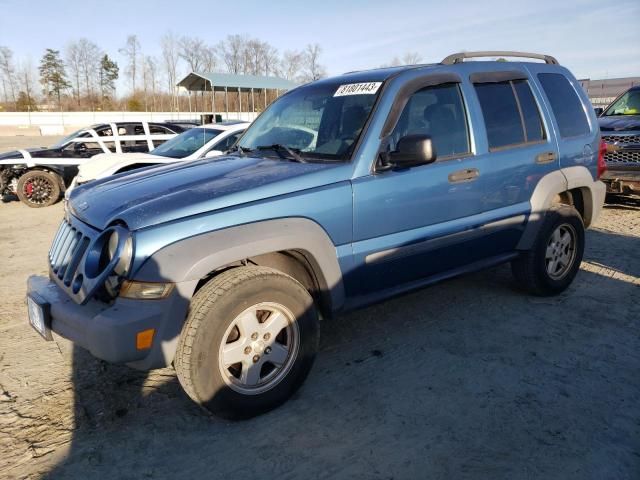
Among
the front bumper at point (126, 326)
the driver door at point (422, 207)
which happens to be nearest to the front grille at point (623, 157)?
the driver door at point (422, 207)

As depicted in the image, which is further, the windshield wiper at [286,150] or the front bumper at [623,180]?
the front bumper at [623,180]

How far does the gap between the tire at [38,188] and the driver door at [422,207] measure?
8908 mm

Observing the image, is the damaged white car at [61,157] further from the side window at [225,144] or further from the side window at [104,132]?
the side window at [225,144]

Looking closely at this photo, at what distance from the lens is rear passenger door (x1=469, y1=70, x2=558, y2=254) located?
367 centimetres

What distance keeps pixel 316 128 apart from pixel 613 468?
2.68 m

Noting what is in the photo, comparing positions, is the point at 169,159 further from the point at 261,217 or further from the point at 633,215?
the point at 633,215

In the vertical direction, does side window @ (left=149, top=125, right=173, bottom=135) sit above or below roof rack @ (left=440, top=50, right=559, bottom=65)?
below

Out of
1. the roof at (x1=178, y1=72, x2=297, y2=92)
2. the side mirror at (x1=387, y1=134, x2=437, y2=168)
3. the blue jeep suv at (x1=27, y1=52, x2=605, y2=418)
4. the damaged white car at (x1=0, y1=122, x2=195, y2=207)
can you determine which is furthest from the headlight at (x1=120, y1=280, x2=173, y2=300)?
the roof at (x1=178, y1=72, x2=297, y2=92)

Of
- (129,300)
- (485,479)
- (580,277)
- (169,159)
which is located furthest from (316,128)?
(169,159)

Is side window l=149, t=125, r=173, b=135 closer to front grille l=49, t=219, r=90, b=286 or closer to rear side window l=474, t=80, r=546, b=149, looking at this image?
front grille l=49, t=219, r=90, b=286

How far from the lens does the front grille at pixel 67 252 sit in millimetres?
2711

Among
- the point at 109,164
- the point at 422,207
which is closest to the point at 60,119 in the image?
the point at 109,164

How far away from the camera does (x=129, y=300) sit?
2.38 metres

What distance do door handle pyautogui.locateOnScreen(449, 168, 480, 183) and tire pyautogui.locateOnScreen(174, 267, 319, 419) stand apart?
135cm
